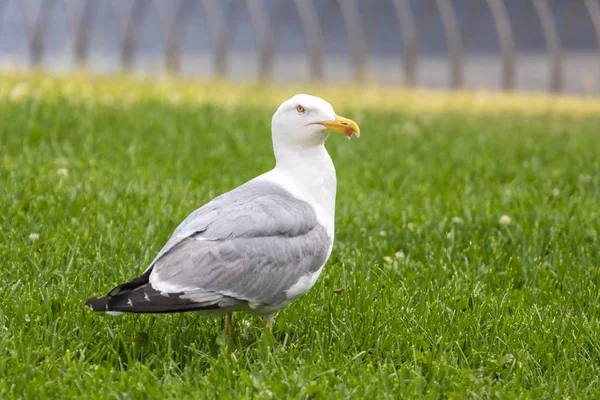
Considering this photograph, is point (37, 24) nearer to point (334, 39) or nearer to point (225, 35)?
point (225, 35)

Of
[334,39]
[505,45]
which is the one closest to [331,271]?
[505,45]

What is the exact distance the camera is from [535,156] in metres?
7.85

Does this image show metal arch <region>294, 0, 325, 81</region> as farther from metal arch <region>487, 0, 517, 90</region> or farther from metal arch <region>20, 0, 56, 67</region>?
metal arch <region>20, 0, 56, 67</region>

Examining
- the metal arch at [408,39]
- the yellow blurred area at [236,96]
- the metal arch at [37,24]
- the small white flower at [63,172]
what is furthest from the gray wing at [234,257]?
the metal arch at [37,24]

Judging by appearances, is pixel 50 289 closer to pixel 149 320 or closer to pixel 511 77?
pixel 149 320

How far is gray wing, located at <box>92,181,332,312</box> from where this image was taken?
9.74ft

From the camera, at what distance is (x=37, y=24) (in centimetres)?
2506

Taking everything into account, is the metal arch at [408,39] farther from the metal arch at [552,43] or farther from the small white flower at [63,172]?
the small white flower at [63,172]

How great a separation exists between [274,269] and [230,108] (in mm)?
6916

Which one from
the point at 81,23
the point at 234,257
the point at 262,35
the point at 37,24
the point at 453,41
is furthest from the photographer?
the point at 81,23

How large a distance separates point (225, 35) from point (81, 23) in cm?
432

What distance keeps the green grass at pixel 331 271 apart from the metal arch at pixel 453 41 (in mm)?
15635

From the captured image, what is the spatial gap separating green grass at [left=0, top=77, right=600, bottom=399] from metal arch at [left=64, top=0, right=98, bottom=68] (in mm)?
17501

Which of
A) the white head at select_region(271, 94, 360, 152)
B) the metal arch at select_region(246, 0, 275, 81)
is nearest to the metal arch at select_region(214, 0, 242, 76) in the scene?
the metal arch at select_region(246, 0, 275, 81)
